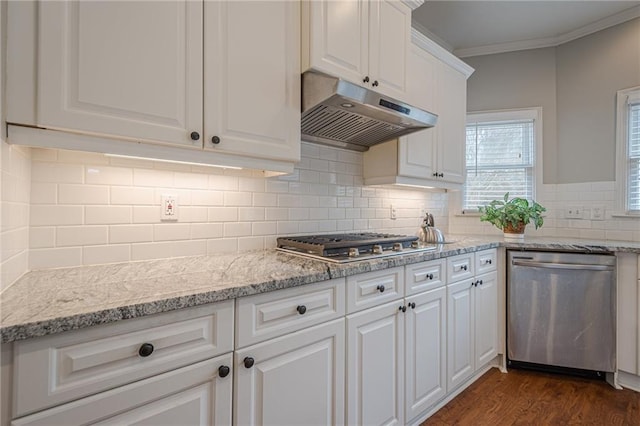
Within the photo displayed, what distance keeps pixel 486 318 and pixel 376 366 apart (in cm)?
122

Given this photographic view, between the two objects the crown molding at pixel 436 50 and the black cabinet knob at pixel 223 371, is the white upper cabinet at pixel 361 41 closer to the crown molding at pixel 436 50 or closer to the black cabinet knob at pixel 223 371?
the crown molding at pixel 436 50

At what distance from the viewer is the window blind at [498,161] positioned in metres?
2.93

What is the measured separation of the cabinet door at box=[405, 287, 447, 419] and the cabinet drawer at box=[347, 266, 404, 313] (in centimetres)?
14

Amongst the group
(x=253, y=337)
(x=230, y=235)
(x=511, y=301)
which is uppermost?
(x=230, y=235)

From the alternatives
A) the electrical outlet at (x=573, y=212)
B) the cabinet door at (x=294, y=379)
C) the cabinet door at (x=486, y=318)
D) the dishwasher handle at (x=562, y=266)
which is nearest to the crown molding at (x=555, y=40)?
the electrical outlet at (x=573, y=212)

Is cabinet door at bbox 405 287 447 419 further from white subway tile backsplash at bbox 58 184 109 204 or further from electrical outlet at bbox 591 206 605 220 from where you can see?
electrical outlet at bbox 591 206 605 220

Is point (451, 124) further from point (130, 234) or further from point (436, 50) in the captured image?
point (130, 234)

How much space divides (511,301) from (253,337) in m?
2.11

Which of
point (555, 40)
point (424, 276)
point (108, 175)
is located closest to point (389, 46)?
point (424, 276)

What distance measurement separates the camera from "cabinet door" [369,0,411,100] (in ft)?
5.68

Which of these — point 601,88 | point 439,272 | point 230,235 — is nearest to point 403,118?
point 439,272

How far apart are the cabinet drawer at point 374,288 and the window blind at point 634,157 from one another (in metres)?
2.34

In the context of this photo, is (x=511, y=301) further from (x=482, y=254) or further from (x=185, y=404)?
(x=185, y=404)

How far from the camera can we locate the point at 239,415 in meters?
0.99
